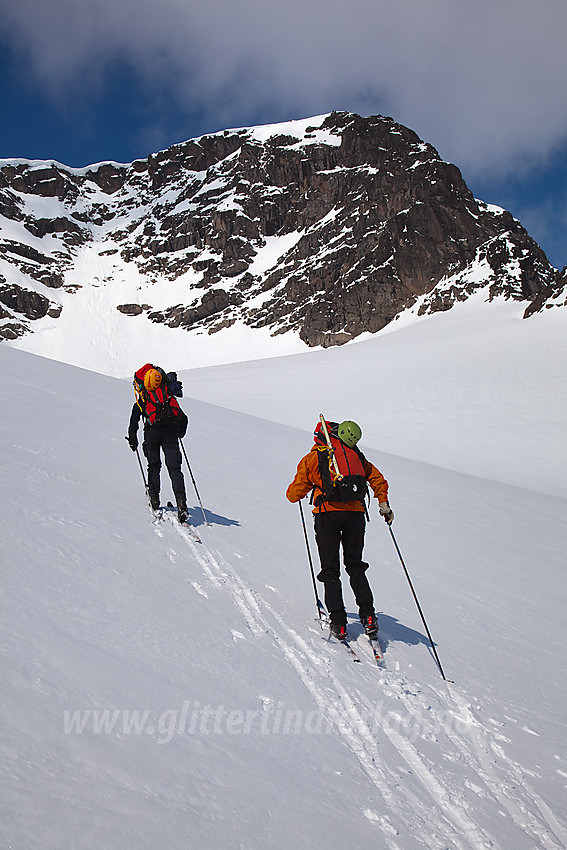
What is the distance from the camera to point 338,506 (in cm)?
418

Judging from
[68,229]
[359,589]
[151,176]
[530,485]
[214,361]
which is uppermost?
[151,176]

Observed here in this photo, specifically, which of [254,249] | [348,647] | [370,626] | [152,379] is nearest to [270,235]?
[254,249]

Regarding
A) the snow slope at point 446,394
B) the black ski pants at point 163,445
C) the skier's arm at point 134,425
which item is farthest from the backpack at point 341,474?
the snow slope at point 446,394

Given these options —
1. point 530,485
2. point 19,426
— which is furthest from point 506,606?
point 530,485

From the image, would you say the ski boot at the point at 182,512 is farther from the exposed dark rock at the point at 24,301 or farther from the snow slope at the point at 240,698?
the exposed dark rock at the point at 24,301

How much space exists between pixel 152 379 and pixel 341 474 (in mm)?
3114

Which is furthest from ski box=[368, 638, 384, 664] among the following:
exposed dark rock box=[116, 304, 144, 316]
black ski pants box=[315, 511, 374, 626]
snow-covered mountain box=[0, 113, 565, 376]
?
exposed dark rock box=[116, 304, 144, 316]

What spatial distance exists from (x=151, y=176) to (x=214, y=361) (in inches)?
4534

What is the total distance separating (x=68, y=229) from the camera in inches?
6358

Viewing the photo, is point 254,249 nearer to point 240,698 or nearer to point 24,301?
point 24,301

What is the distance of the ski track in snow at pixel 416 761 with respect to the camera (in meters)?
2.16

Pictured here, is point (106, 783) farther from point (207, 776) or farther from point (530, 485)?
point (530, 485)

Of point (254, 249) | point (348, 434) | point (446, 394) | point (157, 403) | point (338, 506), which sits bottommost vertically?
point (338, 506)

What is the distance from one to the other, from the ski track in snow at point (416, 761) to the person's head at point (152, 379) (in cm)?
327
